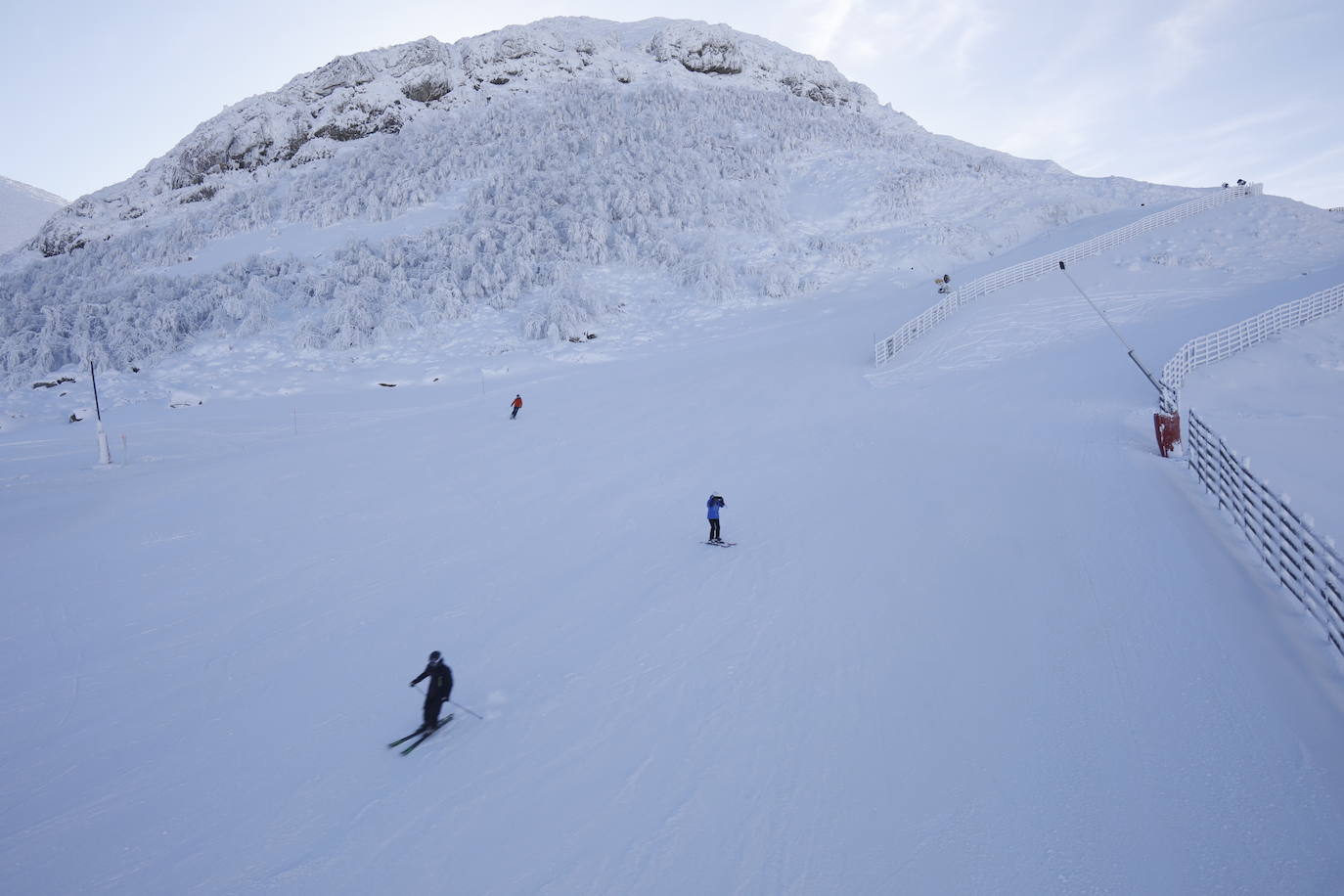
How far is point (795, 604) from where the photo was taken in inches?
361

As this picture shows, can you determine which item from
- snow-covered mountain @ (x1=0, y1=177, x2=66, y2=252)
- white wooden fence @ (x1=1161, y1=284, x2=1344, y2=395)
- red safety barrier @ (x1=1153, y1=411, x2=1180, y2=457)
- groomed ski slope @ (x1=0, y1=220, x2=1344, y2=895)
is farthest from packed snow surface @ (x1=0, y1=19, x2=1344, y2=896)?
snow-covered mountain @ (x1=0, y1=177, x2=66, y2=252)

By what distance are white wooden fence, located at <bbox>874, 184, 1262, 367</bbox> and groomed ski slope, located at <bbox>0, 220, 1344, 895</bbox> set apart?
9.25 meters

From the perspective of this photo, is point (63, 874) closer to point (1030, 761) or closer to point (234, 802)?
point (234, 802)

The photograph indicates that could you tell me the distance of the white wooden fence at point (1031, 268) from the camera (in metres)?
26.1

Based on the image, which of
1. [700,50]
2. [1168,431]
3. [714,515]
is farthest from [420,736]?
[700,50]

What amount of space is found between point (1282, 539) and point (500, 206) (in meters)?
43.0

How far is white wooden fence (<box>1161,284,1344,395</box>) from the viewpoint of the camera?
726 inches

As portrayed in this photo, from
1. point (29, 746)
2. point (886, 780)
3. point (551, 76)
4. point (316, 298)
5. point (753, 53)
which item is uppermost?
point (753, 53)

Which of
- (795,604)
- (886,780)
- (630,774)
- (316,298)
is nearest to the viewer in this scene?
(886,780)

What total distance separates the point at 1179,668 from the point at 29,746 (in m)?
13.2

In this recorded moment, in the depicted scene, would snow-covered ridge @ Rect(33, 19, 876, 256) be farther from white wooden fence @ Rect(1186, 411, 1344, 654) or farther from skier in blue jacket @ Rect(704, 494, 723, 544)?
white wooden fence @ Rect(1186, 411, 1344, 654)

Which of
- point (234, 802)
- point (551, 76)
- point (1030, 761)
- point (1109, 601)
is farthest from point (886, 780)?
point (551, 76)

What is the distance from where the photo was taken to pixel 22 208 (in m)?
138

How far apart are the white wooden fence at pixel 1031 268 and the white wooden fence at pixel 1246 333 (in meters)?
8.91
